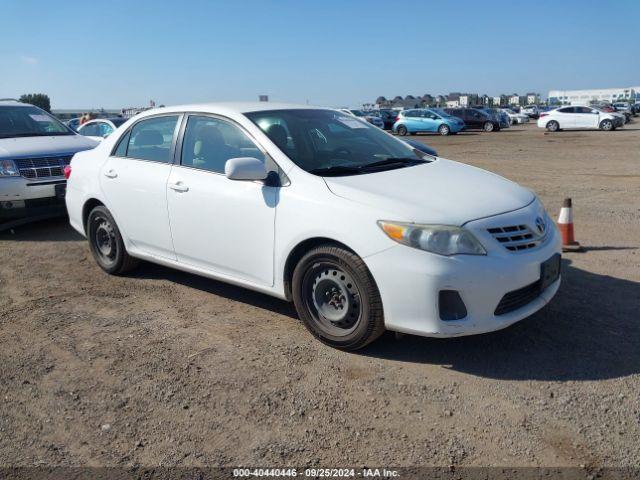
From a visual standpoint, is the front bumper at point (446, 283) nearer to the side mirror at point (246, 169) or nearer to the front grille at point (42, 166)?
the side mirror at point (246, 169)

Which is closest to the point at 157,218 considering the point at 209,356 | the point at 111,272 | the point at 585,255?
the point at 111,272

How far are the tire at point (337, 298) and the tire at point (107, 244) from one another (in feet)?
7.45

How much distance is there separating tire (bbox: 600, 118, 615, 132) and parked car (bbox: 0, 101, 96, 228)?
32.1 metres

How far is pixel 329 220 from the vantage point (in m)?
3.80

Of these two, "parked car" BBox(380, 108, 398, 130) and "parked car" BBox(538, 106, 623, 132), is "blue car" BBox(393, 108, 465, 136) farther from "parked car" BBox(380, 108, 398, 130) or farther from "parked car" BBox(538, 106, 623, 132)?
"parked car" BBox(538, 106, 623, 132)

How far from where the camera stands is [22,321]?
4.74 meters

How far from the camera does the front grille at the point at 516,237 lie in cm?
366

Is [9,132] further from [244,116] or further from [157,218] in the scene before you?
[244,116]

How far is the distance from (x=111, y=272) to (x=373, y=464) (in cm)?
385

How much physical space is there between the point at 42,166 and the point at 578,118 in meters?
33.0

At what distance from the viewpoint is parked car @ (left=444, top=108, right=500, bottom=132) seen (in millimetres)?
36688

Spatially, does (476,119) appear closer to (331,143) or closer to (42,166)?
(42,166)

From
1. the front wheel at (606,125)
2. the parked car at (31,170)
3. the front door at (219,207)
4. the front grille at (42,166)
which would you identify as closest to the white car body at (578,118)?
the front wheel at (606,125)

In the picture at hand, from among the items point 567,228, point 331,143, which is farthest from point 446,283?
point 567,228
